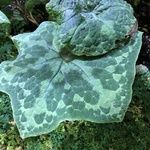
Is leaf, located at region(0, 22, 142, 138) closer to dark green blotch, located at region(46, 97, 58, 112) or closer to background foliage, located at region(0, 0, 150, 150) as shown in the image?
dark green blotch, located at region(46, 97, 58, 112)

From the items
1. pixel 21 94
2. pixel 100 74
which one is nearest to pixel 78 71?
pixel 100 74

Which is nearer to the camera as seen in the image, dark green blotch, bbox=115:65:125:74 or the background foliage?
dark green blotch, bbox=115:65:125:74

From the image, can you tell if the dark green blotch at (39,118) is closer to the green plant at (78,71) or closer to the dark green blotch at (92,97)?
the green plant at (78,71)

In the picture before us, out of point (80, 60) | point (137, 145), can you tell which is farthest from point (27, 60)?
point (137, 145)

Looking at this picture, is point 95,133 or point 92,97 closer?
point 92,97

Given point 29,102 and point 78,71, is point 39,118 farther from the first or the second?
point 78,71

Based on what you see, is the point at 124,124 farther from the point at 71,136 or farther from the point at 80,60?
the point at 80,60

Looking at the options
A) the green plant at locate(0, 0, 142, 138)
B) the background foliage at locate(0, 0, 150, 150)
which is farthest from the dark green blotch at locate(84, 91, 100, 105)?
the background foliage at locate(0, 0, 150, 150)

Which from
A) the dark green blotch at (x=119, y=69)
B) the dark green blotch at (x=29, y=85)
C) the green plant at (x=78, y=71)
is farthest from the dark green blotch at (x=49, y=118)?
the dark green blotch at (x=119, y=69)
